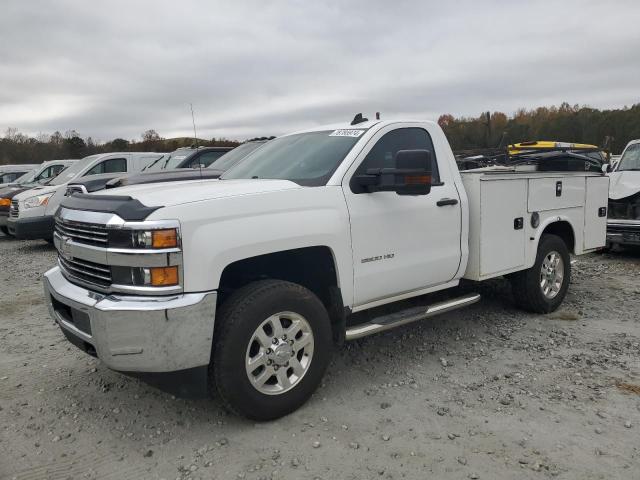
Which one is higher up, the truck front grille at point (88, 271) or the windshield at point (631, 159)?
the windshield at point (631, 159)

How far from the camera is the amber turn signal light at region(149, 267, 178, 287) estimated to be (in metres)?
3.03

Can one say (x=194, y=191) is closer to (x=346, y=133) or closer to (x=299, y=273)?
(x=299, y=273)

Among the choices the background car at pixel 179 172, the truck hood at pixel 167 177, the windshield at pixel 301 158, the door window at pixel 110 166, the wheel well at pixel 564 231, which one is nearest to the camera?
the windshield at pixel 301 158

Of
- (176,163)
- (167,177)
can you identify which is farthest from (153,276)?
(176,163)

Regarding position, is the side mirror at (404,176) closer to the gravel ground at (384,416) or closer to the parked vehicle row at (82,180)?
the gravel ground at (384,416)

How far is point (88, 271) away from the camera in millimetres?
3406

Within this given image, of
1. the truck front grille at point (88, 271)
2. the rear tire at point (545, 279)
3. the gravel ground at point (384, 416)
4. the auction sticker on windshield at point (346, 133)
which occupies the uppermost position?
the auction sticker on windshield at point (346, 133)

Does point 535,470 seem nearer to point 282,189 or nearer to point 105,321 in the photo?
point 282,189

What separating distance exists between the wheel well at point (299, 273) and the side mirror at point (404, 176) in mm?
597

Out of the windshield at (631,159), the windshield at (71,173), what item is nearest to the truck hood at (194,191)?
the windshield at (631,159)

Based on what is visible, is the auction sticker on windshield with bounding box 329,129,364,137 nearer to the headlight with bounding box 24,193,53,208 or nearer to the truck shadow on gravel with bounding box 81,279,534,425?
the truck shadow on gravel with bounding box 81,279,534,425

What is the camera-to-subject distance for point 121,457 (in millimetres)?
3154

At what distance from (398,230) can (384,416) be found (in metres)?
1.36

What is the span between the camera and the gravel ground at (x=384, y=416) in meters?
3.02
